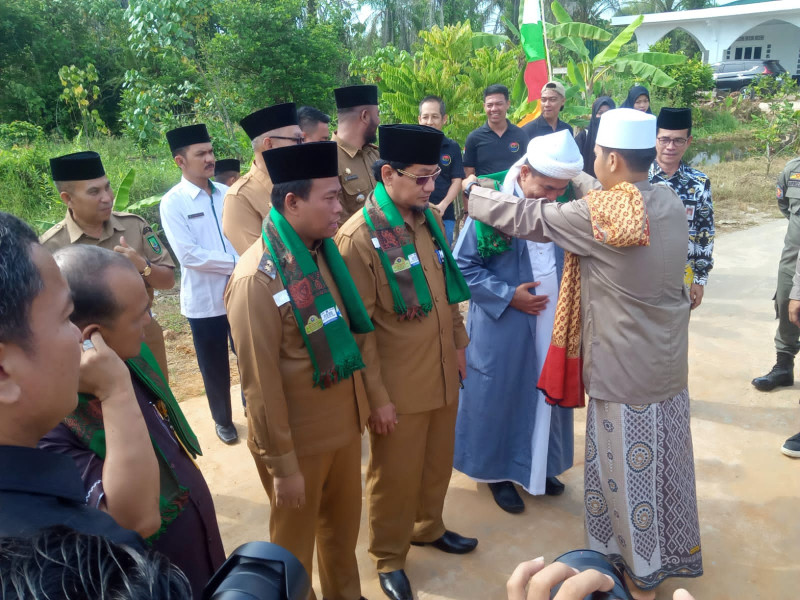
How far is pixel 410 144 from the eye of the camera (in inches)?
105

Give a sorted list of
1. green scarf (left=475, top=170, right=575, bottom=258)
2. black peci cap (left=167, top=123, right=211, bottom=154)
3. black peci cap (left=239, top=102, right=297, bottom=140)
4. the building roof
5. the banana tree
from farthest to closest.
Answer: the building roof, the banana tree, black peci cap (left=167, top=123, right=211, bottom=154), black peci cap (left=239, top=102, right=297, bottom=140), green scarf (left=475, top=170, right=575, bottom=258)

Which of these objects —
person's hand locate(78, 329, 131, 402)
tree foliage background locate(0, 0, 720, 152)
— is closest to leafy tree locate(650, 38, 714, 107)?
tree foliage background locate(0, 0, 720, 152)

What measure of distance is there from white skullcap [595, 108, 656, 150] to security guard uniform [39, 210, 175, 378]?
Result: 228cm

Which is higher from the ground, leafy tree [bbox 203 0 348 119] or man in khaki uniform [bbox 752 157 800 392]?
leafy tree [bbox 203 0 348 119]

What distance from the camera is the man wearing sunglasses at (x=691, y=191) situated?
13.0 ft

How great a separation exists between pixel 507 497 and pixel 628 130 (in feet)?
6.71

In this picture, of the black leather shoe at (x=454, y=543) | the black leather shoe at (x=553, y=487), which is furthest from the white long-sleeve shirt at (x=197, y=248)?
the black leather shoe at (x=553, y=487)

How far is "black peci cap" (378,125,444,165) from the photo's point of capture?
2648mm

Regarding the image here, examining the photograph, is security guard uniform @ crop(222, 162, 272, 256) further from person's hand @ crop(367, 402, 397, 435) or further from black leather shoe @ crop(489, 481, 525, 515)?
black leather shoe @ crop(489, 481, 525, 515)

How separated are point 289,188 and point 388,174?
0.59 meters

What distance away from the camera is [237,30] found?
12.1m

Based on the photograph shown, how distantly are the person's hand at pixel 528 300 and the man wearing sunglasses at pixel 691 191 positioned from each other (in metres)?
1.36

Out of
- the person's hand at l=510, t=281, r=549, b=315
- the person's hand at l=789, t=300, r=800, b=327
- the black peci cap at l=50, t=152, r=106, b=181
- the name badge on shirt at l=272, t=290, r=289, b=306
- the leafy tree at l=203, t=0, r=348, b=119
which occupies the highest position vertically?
the leafy tree at l=203, t=0, r=348, b=119

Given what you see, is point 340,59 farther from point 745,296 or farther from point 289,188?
point 289,188
